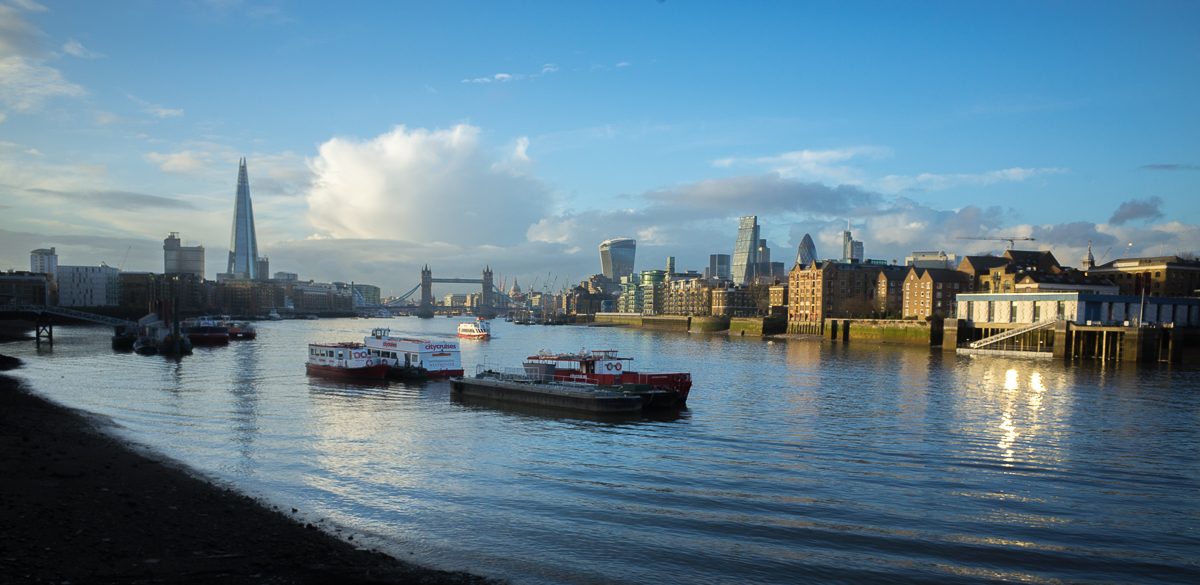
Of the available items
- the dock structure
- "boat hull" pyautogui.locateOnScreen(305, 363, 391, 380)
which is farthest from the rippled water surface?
the dock structure

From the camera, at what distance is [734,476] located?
26.9 m

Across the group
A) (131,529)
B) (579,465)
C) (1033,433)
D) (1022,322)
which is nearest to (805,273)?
(1022,322)

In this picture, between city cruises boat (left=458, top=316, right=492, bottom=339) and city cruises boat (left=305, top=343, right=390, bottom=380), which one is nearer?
city cruises boat (left=305, top=343, right=390, bottom=380)

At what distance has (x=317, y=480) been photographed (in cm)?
2586

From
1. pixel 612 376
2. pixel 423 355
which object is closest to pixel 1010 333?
pixel 612 376

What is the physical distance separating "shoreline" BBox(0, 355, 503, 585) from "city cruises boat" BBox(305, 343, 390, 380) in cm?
3763

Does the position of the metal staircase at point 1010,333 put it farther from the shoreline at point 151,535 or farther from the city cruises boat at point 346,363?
the shoreline at point 151,535

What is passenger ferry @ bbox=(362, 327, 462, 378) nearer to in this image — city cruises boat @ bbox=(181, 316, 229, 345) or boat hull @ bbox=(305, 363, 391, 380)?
boat hull @ bbox=(305, 363, 391, 380)

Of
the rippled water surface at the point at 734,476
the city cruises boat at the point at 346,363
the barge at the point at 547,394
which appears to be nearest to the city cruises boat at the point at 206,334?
the city cruises boat at the point at 346,363

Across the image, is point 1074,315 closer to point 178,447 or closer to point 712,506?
point 712,506

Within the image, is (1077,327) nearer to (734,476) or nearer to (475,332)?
(734,476)

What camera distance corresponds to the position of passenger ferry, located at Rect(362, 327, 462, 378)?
64.0 metres

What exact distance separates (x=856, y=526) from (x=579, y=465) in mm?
11026

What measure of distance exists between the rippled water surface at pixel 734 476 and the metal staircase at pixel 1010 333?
4362 cm
